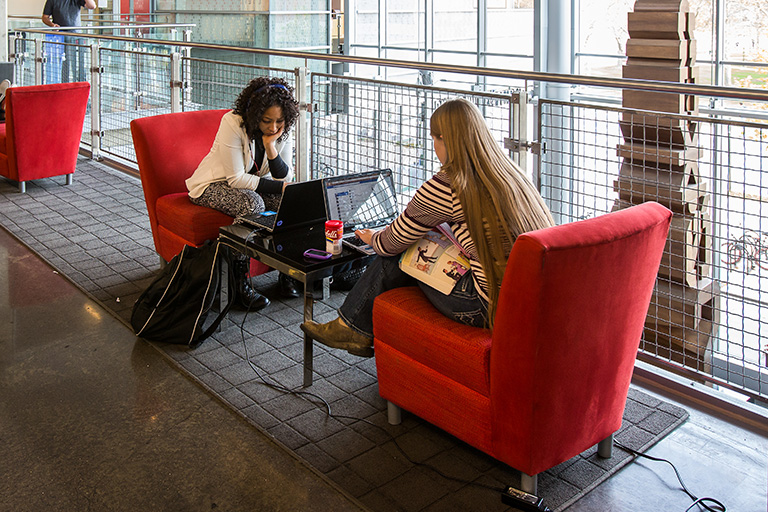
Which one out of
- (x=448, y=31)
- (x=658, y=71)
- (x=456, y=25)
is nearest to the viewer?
(x=658, y=71)

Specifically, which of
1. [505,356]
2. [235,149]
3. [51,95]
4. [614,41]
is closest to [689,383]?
[505,356]

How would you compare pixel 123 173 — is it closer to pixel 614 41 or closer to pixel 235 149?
pixel 235 149

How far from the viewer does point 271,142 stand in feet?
13.5

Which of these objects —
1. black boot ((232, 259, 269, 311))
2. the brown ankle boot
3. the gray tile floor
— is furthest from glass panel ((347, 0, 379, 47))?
the brown ankle boot

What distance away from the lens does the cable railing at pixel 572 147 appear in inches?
121

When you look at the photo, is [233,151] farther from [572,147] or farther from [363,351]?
[572,147]

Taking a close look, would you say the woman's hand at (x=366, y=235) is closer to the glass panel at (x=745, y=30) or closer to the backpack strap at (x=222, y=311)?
the backpack strap at (x=222, y=311)

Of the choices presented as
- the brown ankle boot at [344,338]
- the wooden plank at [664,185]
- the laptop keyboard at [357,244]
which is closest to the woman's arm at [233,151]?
the laptop keyboard at [357,244]

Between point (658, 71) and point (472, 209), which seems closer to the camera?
point (472, 209)

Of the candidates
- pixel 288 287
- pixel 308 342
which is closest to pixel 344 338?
pixel 308 342

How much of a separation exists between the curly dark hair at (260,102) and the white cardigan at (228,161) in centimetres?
5

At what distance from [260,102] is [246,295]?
1.00 metres

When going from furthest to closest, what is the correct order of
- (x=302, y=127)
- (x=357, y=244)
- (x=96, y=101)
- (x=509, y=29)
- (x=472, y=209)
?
(x=509, y=29) < (x=96, y=101) < (x=302, y=127) < (x=357, y=244) < (x=472, y=209)

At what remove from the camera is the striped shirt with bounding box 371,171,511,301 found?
8.39 ft
